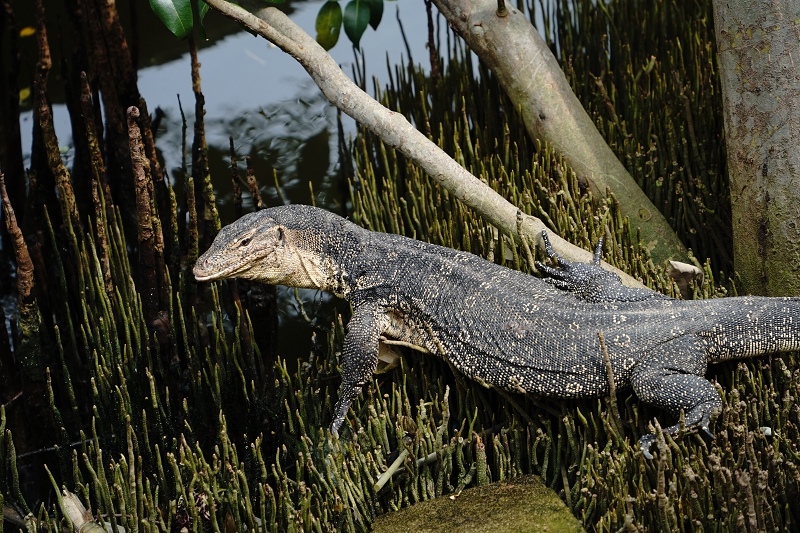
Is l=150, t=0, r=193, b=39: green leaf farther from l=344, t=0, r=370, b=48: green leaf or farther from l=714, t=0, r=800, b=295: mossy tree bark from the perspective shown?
l=714, t=0, r=800, b=295: mossy tree bark

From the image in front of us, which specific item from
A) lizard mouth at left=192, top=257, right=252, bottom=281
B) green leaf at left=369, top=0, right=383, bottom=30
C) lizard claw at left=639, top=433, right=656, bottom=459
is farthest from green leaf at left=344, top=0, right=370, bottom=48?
lizard claw at left=639, top=433, right=656, bottom=459

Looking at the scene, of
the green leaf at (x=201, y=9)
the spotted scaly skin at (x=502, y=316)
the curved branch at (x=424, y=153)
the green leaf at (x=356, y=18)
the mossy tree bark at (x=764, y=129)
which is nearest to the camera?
the spotted scaly skin at (x=502, y=316)

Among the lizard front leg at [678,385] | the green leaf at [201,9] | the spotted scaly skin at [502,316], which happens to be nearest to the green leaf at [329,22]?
the green leaf at [201,9]

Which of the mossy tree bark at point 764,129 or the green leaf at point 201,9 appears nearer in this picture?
the mossy tree bark at point 764,129

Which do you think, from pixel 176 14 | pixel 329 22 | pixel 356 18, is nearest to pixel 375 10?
pixel 356 18

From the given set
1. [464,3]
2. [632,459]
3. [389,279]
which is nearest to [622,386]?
[632,459]

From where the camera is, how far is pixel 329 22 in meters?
4.74

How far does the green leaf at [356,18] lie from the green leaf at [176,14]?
1009mm

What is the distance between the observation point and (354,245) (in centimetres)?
376

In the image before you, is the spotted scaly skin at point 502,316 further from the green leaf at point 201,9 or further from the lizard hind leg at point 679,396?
the green leaf at point 201,9

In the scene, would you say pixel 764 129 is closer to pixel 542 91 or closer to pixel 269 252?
pixel 542 91

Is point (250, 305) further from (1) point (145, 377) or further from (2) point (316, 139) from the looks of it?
(2) point (316, 139)

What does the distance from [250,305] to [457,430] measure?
1132mm

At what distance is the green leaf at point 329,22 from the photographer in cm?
475
